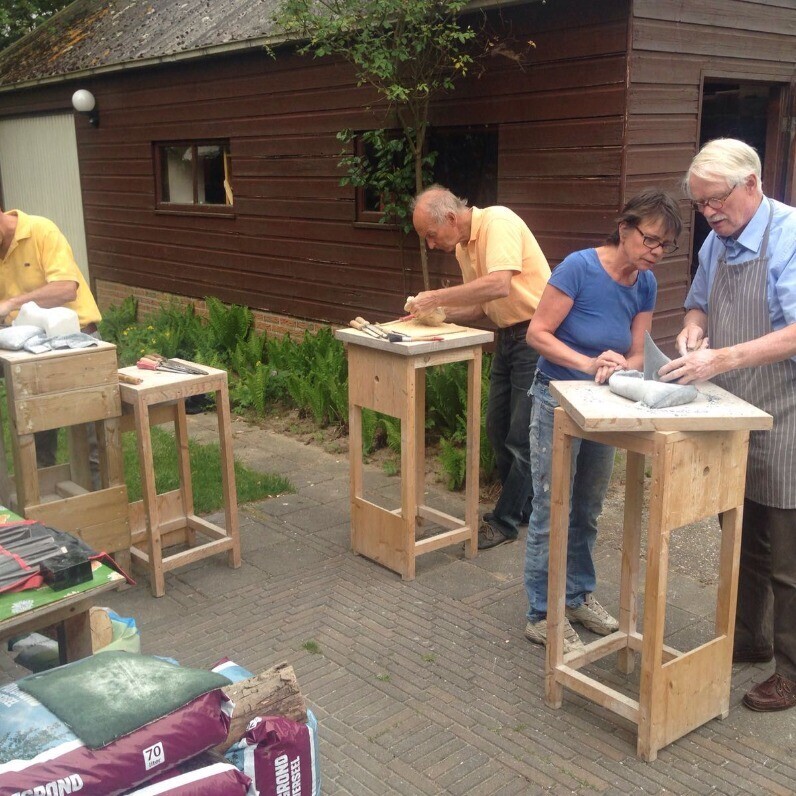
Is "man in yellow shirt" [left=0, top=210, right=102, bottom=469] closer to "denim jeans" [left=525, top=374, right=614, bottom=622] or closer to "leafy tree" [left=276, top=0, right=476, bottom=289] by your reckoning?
"denim jeans" [left=525, top=374, right=614, bottom=622]

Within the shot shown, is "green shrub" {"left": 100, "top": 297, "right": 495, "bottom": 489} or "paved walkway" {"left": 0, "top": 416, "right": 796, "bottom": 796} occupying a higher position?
"green shrub" {"left": 100, "top": 297, "right": 495, "bottom": 489}

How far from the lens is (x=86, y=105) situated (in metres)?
12.0

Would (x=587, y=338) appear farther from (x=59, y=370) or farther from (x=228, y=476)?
(x=59, y=370)

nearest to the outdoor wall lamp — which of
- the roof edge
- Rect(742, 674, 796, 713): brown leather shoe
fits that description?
the roof edge

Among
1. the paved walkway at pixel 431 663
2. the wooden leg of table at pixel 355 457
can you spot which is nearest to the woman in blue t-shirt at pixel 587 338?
the paved walkway at pixel 431 663

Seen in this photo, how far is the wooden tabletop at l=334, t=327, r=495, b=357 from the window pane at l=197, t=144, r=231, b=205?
6.43 metres

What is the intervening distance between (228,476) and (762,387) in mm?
2761

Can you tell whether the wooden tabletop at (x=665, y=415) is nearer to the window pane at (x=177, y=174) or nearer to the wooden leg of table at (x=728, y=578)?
the wooden leg of table at (x=728, y=578)

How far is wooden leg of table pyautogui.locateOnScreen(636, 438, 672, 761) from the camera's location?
305 centimetres

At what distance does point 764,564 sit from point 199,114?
875cm

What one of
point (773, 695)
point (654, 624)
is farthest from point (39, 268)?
point (773, 695)

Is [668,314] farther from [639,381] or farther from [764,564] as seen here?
[639,381]

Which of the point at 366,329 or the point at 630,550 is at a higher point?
the point at 366,329

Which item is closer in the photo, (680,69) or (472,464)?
(472,464)
